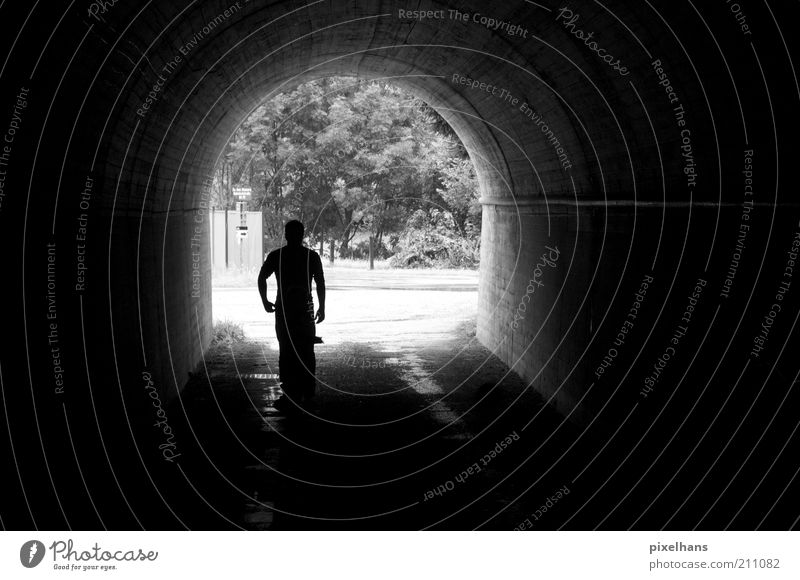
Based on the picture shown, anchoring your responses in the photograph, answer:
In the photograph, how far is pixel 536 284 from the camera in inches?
448

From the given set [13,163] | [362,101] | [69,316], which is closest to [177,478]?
[69,316]

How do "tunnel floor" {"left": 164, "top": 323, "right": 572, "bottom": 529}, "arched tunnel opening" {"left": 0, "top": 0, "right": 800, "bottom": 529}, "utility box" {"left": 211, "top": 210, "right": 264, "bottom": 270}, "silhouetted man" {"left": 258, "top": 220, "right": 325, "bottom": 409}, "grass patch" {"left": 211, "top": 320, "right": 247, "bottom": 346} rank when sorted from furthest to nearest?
1. "utility box" {"left": 211, "top": 210, "right": 264, "bottom": 270}
2. "grass patch" {"left": 211, "top": 320, "right": 247, "bottom": 346}
3. "silhouetted man" {"left": 258, "top": 220, "right": 325, "bottom": 409}
4. "tunnel floor" {"left": 164, "top": 323, "right": 572, "bottom": 529}
5. "arched tunnel opening" {"left": 0, "top": 0, "right": 800, "bottom": 529}

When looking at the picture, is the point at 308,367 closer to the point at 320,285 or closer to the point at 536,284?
the point at 320,285

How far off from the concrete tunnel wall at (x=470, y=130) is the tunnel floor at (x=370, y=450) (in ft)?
2.16

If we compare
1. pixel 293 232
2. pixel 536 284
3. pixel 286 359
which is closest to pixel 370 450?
pixel 286 359

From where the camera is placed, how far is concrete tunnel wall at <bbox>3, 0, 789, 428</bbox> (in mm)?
5992

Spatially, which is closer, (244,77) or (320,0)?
(320,0)

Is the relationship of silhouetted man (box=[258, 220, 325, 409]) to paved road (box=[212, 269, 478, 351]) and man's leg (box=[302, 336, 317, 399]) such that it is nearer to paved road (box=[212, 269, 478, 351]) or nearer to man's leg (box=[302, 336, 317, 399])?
man's leg (box=[302, 336, 317, 399])

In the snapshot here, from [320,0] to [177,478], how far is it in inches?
181

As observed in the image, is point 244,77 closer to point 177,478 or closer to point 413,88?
point 413,88

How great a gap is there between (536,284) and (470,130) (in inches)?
132

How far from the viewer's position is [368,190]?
3731 centimetres

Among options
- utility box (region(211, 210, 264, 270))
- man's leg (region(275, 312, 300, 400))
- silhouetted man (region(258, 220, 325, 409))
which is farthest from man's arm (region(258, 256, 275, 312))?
utility box (region(211, 210, 264, 270))

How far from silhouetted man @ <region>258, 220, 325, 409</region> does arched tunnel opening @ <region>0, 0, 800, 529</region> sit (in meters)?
0.60
